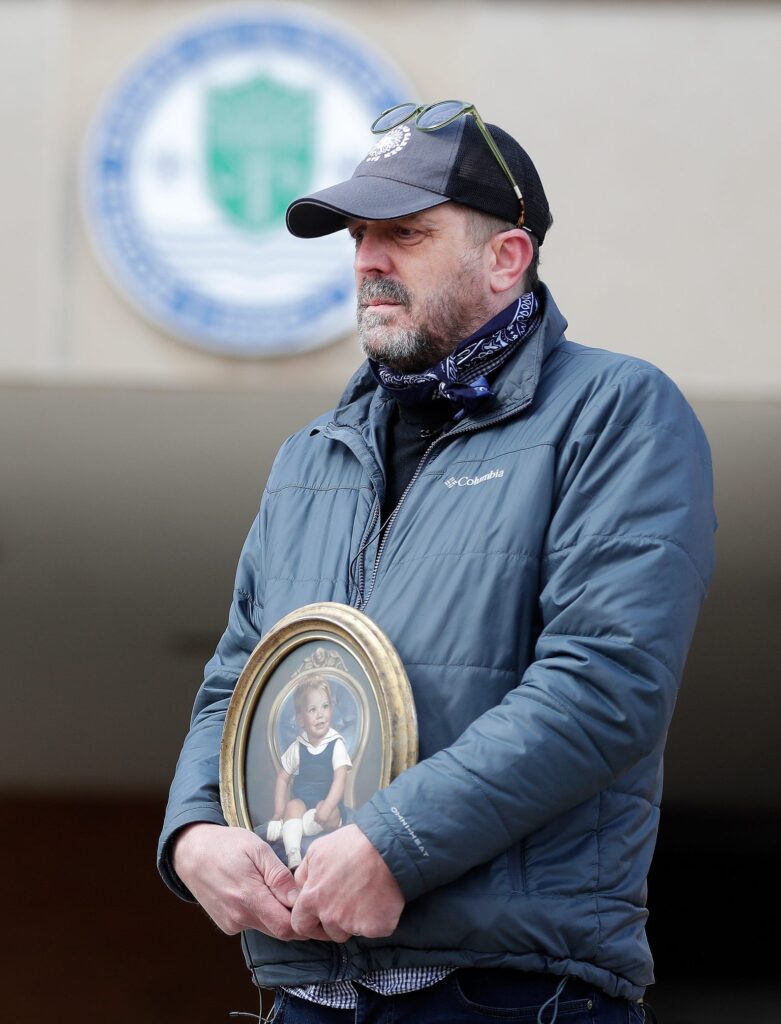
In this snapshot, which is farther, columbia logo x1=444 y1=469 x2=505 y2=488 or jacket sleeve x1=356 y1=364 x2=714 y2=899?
columbia logo x1=444 y1=469 x2=505 y2=488

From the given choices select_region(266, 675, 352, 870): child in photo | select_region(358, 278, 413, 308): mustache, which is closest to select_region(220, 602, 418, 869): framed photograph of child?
select_region(266, 675, 352, 870): child in photo

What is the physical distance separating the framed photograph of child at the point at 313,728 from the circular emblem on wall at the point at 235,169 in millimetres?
2062

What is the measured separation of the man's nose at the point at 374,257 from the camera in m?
1.85

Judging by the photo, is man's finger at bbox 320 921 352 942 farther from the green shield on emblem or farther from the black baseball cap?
the green shield on emblem

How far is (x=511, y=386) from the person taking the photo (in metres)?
1.79

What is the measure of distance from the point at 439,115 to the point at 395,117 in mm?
106

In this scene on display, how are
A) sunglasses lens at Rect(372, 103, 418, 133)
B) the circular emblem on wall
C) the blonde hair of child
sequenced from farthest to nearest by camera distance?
the circular emblem on wall < sunglasses lens at Rect(372, 103, 418, 133) < the blonde hair of child

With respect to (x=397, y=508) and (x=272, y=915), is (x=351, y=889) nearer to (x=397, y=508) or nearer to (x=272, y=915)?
(x=272, y=915)

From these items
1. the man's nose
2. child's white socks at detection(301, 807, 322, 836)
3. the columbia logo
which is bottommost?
child's white socks at detection(301, 807, 322, 836)

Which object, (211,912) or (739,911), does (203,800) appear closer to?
(211,912)

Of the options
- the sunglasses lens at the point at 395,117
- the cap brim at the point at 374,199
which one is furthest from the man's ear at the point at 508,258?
the sunglasses lens at the point at 395,117

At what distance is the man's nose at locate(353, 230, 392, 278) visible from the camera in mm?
1852

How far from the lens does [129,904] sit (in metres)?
3.85

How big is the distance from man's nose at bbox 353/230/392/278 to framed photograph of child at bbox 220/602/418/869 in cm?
45
